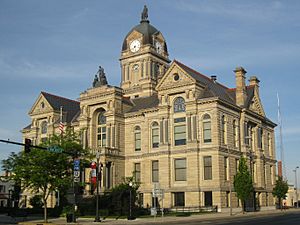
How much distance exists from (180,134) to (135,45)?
33.3 m

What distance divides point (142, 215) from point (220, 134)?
16546mm

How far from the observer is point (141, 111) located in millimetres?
68188

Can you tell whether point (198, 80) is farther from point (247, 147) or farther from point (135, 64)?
point (135, 64)

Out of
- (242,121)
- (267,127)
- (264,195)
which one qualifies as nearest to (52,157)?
(242,121)

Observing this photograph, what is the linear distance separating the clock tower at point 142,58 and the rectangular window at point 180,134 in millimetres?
21998

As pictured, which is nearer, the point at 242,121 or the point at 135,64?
the point at 242,121

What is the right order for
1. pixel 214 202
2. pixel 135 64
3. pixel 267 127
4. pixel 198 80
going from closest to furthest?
pixel 214 202 < pixel 198 80 < pixel 267 127 < pixel 135 64

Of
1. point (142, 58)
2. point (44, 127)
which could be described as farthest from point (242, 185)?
point (44, 127)

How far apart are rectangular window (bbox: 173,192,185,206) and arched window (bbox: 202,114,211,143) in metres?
8.43

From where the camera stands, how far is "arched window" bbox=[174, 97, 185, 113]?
208 feet

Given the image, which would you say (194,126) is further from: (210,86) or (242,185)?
(242,185)

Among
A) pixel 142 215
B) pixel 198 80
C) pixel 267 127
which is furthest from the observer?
pixel 267 127

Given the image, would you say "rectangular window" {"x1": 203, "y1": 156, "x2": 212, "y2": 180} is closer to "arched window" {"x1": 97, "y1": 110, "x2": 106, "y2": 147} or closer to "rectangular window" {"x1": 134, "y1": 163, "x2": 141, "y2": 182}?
"rectangular window" {"x1": 134, "y1": 163, "x2": 141, "y2": 182}

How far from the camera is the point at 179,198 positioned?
200ft
